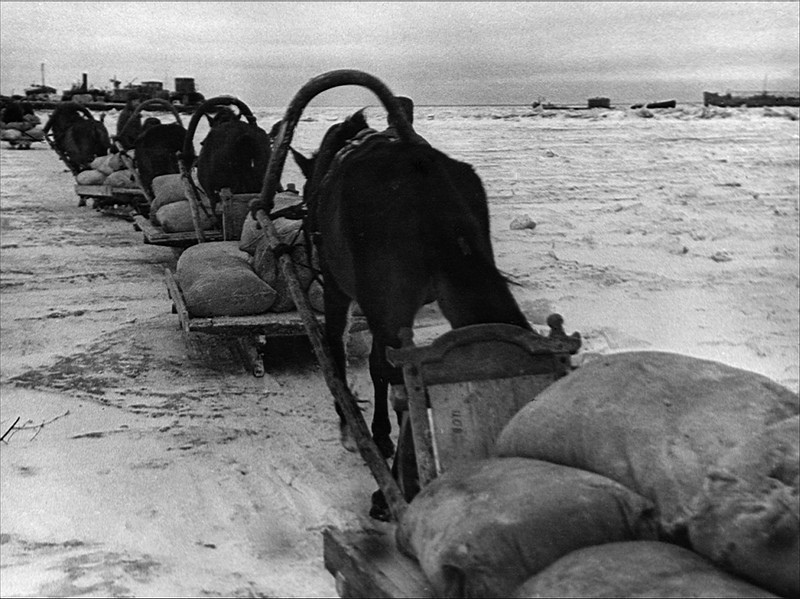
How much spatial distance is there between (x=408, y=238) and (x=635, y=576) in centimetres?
183

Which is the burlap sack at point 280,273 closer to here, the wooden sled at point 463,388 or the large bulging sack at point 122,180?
the wooden sled at point 463,388

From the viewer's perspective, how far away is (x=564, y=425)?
7.67ft

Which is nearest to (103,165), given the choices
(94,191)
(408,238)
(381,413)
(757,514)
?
(94,191)

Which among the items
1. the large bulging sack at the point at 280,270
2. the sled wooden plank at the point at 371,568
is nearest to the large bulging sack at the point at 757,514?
the sled wooden plank at the point at 371,568

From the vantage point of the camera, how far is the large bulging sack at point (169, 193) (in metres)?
10.1

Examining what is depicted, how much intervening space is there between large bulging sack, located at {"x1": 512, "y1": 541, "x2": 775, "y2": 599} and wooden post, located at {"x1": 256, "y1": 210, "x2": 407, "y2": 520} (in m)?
0.92

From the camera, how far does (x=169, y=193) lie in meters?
10.1

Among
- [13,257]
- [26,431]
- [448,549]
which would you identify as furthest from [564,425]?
[13,257]

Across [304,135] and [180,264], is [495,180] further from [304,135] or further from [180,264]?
[304,135]

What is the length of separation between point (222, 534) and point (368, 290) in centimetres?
118

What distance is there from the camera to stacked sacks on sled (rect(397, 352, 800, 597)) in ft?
5.58

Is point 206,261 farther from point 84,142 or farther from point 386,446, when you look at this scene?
point 84,142

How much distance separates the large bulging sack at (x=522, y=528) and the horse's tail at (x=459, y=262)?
1089mm

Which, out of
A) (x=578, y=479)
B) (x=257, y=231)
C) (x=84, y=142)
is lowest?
(x=578, y=479)
